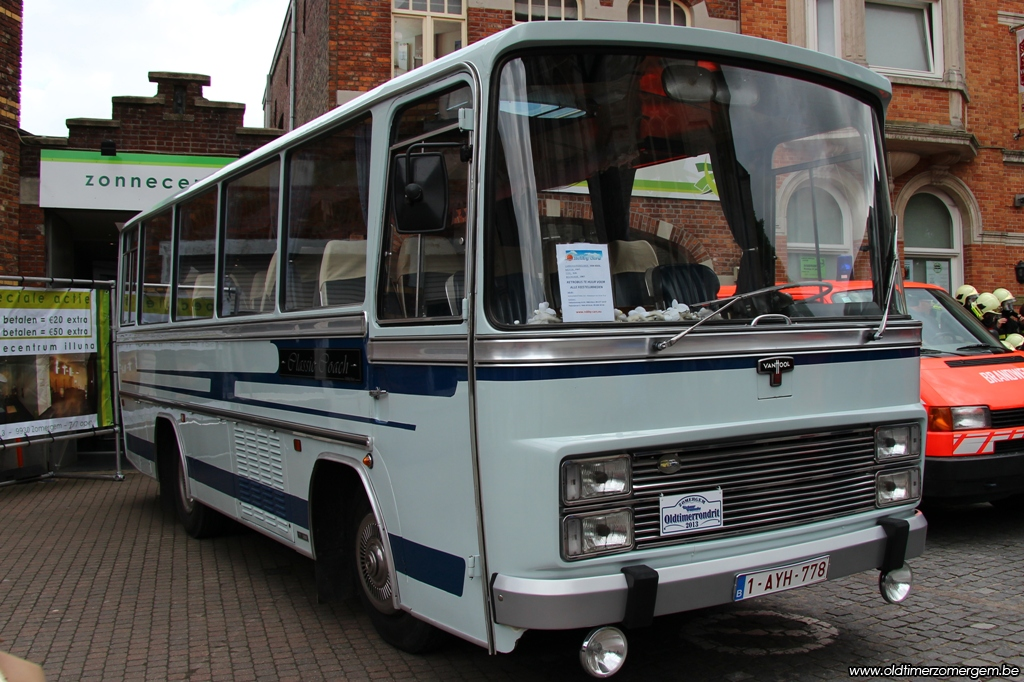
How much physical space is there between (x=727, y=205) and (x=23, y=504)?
8.91 metres

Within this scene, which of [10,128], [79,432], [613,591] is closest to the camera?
[613,591]

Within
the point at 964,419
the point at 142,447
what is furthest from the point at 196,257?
the point at 964,419

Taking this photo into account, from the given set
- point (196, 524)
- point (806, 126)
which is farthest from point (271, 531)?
point (806, 126)

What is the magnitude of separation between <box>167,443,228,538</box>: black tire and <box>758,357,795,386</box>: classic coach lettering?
520 centimetres

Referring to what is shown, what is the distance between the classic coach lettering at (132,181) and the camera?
13.8 metres

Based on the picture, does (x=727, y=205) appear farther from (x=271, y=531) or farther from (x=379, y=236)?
(x=271, y=531)

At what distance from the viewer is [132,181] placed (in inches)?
555

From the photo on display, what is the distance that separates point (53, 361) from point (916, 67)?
629 inches

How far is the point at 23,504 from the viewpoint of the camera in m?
9.97

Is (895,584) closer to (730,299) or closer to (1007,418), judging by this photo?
(730,299)

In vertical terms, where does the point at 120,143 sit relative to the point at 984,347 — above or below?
above

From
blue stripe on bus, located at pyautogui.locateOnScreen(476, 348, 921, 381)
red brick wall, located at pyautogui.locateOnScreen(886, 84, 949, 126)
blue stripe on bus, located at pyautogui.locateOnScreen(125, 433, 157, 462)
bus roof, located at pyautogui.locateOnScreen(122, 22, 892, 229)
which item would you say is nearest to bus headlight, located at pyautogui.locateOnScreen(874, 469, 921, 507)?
blue stripe on bus, located at pyautogui.locateOnScreen(476, 348, 921, 381)

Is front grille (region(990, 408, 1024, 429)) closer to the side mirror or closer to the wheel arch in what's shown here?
the wheel arch

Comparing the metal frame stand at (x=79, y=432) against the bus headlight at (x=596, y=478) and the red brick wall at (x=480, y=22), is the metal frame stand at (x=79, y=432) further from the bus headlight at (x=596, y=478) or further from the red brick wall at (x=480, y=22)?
the bus headlight at (x=596, y=478)
